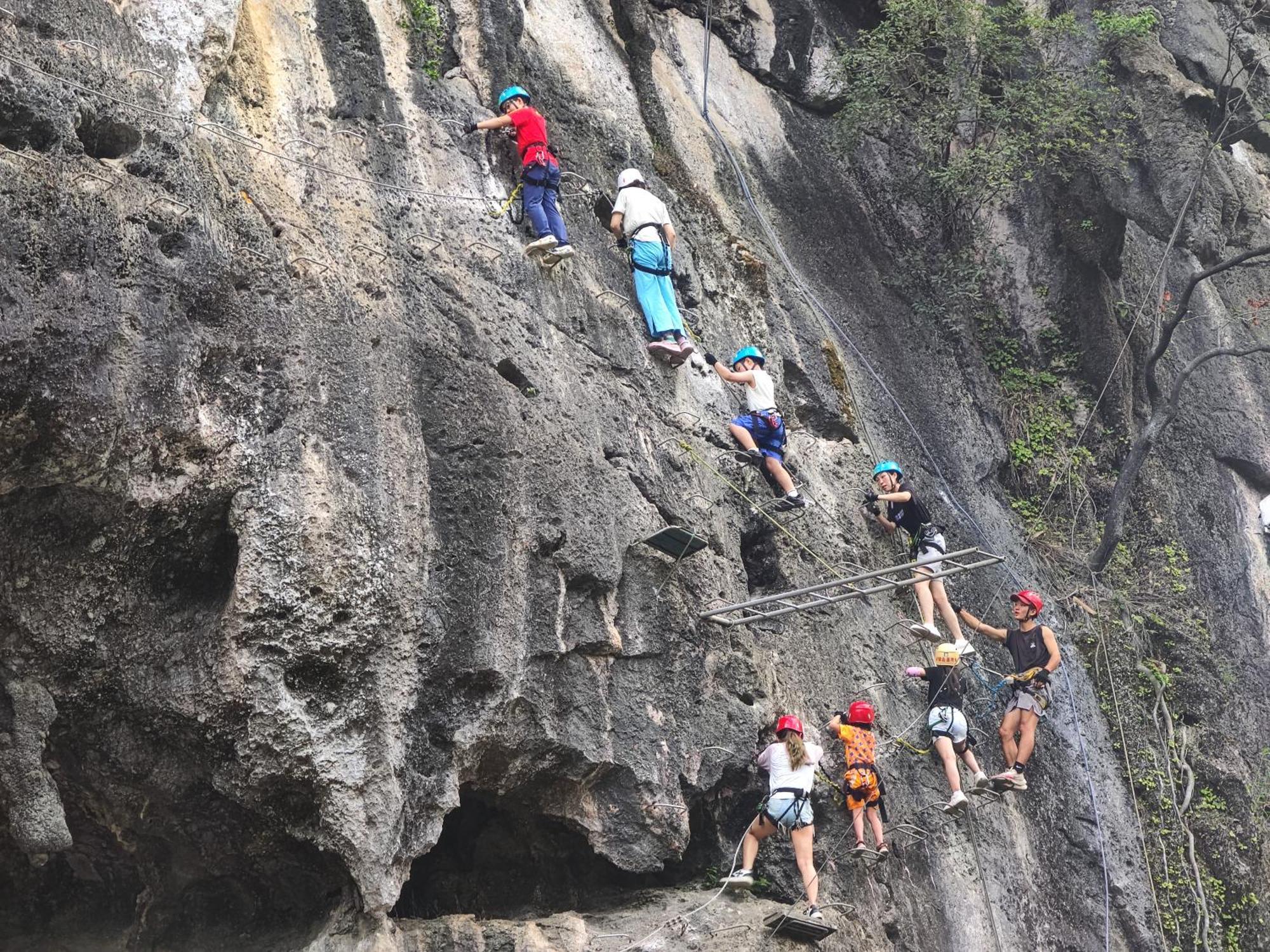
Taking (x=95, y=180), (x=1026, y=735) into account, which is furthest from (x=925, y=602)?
(x=95, y=180)

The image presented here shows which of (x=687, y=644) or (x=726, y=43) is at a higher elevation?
(x=726, y=43)

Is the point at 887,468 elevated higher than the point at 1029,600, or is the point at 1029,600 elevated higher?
the point at 887,468

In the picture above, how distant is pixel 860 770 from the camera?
10.7 meters

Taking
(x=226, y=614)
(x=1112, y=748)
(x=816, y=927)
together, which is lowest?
(x=816, y=927)

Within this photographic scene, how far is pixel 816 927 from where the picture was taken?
9281mm

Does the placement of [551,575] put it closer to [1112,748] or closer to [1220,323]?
[1112,748]

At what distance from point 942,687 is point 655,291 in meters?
4.02

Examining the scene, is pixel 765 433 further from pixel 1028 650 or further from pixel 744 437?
pixel 1028 650

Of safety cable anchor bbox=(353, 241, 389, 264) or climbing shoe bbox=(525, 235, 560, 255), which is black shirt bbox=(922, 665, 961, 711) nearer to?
climbing shoe bbox=(525, 235, 560, 255)

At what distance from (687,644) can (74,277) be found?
185 inches

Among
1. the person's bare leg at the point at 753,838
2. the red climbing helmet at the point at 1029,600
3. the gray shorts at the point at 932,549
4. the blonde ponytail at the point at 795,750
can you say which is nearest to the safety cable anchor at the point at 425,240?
the blonde ponytail at the point at 795,750

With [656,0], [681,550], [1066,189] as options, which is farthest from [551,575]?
[1066,189]

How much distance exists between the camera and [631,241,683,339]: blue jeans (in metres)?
11.6

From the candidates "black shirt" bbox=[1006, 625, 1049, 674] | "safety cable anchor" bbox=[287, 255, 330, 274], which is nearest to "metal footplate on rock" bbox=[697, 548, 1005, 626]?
"black shirt" bbox=[1006, 625, 1049, 674]
